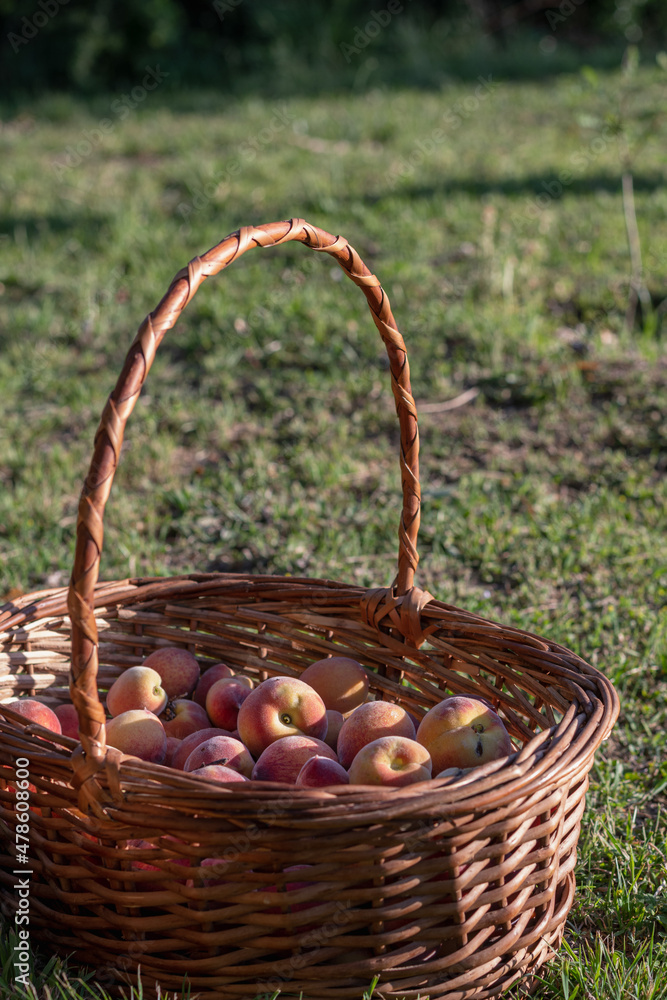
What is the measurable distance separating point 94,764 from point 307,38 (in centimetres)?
913

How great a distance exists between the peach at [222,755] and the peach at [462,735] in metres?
0.32

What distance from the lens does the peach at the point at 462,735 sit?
1.56 m

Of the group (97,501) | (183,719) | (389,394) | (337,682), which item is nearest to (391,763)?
(337,682)

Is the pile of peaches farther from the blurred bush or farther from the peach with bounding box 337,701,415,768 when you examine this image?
the blurred bush

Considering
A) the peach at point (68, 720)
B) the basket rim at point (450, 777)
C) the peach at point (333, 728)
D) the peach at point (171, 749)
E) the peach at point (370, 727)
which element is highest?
the basket rim at point (450, 777)

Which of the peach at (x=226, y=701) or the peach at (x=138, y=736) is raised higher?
the peach at (x=138, y=736)

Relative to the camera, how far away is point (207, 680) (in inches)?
76.2

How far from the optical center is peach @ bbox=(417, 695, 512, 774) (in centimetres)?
156

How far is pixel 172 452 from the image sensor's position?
3318 millimetres

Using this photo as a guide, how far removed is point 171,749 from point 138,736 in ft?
0.41

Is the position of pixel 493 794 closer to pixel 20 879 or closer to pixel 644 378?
pixel 20 879

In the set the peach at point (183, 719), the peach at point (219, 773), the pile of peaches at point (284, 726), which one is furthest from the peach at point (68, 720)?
the peach at point (219, 773)

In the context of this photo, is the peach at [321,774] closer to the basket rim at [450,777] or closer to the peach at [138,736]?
the basket rim at [450,777]

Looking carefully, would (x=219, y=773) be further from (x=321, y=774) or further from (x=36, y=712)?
(x=36, y=712)
